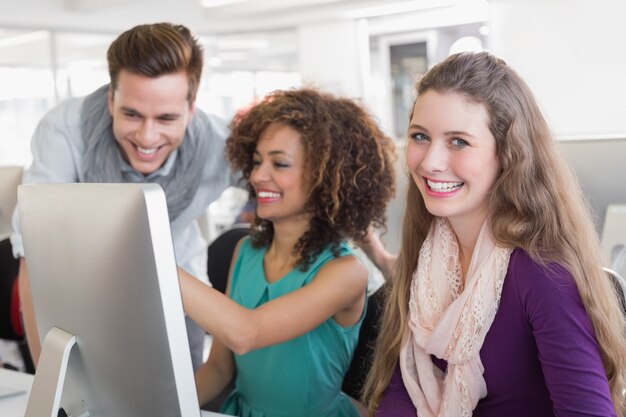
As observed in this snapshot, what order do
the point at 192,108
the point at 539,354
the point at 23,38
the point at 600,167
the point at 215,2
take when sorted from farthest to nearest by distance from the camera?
the point at 215,2, the point at 23,38, the point at 192,108, the point at 600,167, the point at 539,354

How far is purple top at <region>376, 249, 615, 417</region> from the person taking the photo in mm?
1028

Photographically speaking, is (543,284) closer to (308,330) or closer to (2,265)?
(308,330)

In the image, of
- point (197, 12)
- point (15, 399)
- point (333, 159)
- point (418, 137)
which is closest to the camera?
point (418, 137)

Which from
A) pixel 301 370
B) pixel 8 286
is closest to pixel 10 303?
pixel 8 286

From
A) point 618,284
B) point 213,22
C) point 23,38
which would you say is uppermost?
point 213,22

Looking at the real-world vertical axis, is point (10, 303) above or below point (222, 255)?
below

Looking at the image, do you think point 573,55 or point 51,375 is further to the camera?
point 573,55

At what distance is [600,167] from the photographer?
58.6 inches

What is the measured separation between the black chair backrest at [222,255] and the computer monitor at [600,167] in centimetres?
84

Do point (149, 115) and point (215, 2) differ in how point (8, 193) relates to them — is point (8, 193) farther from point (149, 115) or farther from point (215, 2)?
point (215, 2)

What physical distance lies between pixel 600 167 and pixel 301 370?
75 cm

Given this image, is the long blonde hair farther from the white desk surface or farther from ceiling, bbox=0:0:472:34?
ceiling, bbox=0:0:472:34

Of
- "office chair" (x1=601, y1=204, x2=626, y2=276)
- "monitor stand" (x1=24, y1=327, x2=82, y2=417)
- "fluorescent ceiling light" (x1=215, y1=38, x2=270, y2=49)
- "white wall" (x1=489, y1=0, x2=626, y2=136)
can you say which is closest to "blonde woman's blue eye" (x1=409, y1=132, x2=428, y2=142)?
"office chair" (x1=601, y1=204, x2=626, y2=276)

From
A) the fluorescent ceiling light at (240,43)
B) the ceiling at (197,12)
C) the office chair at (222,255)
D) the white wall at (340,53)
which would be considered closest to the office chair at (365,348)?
the office chair at (222,255)
